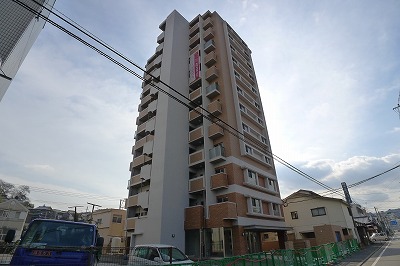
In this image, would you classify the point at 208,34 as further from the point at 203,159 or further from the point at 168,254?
the point at 168,254

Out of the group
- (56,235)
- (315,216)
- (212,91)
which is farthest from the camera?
(315,216)

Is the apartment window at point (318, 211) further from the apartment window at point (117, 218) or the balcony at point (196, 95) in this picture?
the apartment window at point (117, 218)

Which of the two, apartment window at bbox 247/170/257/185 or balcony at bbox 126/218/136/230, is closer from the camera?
balcony at bbox 126/218/136/230

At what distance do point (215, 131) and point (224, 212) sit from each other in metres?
8.18

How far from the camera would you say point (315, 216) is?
32.5m

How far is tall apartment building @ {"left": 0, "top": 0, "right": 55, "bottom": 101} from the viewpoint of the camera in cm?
612

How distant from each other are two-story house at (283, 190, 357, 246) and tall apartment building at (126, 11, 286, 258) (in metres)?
6.22

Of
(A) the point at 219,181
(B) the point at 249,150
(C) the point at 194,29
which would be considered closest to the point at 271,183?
(B) the point at 249,150

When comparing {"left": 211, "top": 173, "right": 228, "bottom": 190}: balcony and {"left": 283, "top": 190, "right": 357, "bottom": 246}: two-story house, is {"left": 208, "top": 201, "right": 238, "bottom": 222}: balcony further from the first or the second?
{"left": 283, "top": 190, "right": 357, "bottom": 246}: two-story house

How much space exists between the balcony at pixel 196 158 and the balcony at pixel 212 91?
22.9 ft

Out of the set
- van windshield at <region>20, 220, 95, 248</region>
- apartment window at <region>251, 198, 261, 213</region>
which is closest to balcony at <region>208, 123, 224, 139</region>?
apartment window at <region>251, 198, 261, 213</region>

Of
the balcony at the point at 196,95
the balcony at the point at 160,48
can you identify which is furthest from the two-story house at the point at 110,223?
the balcony at the point at 160,48

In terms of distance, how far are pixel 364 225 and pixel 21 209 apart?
5822cm

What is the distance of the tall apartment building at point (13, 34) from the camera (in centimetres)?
612
